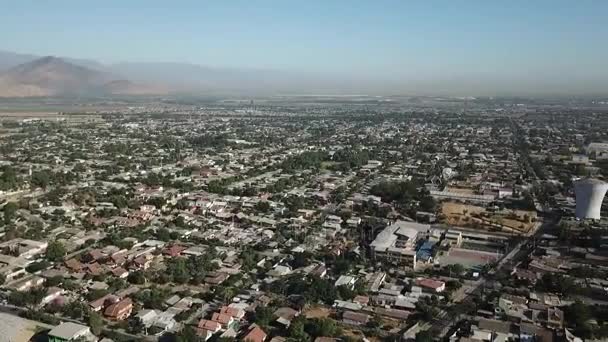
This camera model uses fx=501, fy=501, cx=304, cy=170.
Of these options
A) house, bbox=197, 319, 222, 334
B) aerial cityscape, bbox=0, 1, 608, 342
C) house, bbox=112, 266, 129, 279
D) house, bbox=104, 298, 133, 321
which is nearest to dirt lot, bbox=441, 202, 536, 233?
aerial cityscape, bbox=0, 1, 608, 342

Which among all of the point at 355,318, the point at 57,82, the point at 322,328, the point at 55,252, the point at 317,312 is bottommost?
the point at 317,312

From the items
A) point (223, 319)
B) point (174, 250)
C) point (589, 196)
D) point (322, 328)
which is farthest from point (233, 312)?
point (589, 196)

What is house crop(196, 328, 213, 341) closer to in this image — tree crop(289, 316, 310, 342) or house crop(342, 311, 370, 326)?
tree crop(289, 316, 310, 342)

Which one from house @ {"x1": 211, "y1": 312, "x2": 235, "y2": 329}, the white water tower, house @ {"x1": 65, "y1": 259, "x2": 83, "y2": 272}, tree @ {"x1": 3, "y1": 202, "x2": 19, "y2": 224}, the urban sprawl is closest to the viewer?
house @ {"x1": 211, "y1": 312, "x2": 235, "y2": 329}

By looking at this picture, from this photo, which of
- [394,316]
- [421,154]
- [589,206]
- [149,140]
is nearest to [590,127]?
[421,154]

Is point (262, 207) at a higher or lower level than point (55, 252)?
higher

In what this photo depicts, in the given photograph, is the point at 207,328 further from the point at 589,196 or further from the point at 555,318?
the point at 589,196
